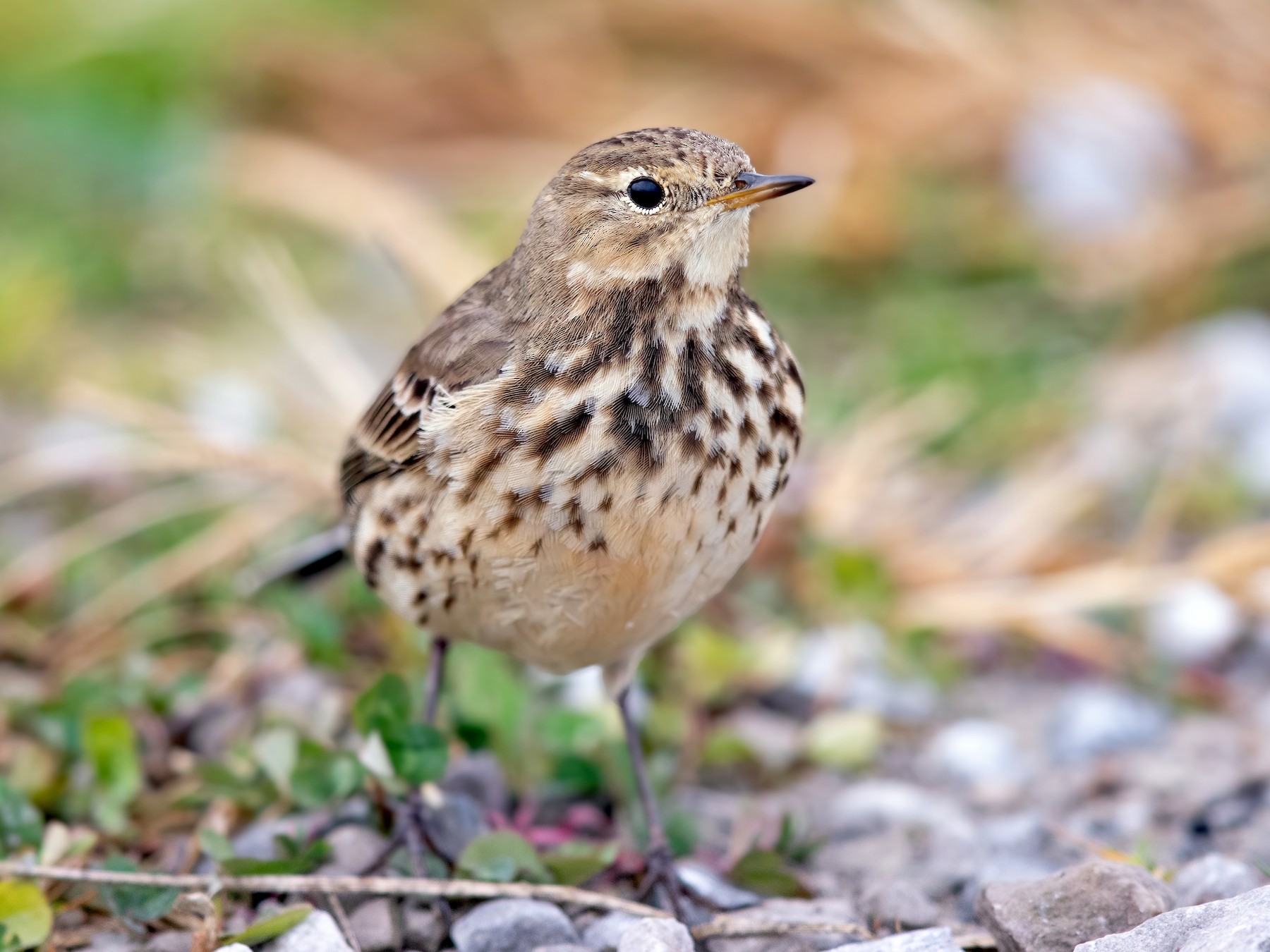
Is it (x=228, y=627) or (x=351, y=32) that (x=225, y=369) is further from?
(x=351, y=32)

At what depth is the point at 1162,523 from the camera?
4.88 meters

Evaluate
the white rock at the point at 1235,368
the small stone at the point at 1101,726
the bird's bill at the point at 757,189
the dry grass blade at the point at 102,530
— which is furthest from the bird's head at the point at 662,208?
the white rock at the point at 1235,368

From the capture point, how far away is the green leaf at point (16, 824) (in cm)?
322

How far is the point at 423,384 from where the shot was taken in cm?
335

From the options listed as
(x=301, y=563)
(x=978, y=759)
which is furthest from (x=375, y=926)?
(x=978, y=759)

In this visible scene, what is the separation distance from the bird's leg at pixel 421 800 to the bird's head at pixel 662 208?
103 centimetres

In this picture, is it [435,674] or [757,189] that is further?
[435,674]

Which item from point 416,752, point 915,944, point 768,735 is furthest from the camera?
point 768,735

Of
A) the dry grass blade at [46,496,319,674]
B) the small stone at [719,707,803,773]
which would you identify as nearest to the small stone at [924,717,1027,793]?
the small stone at [719,707,803,773]

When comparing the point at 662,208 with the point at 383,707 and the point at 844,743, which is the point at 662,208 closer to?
the point at 383,707

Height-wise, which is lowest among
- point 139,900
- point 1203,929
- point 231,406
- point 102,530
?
point 1203,929

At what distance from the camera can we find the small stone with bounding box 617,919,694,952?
2.76 metres

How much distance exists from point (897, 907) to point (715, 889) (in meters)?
0.41

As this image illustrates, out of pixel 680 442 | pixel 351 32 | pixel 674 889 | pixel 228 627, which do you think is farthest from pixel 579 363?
pixel 351 32
